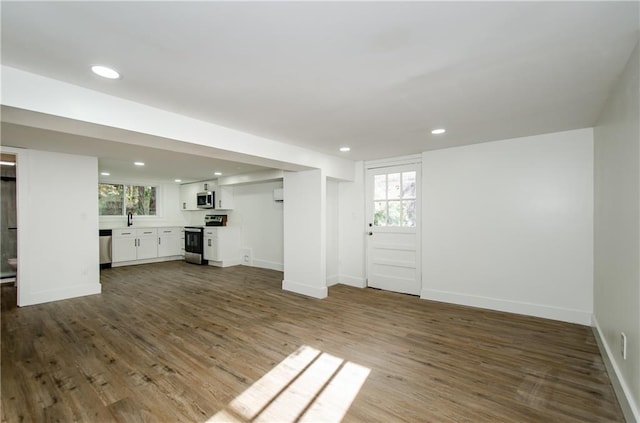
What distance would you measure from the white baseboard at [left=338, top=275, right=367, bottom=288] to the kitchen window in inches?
232

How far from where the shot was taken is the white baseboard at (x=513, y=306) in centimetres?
341

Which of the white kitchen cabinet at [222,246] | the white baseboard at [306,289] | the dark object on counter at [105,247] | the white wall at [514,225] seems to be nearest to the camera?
the white wall at [514,225]

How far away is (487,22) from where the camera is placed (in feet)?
4.72

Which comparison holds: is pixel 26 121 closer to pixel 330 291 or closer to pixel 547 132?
pixel 330 291

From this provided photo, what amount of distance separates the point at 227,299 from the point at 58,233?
278cm

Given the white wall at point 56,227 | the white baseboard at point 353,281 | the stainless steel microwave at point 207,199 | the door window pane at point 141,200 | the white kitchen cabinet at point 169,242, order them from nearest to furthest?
the white wall at point 56,227
the white baseboard at point 353,281
the stainless steel microwave at point 207,199
the white kitchen cabinet at point 169,242
the door window pane at point 141,200

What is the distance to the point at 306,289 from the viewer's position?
15.3 feet

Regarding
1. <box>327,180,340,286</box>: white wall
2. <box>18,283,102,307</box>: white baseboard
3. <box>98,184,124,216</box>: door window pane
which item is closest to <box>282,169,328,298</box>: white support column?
<box>327,180,340,286</box>: white wall

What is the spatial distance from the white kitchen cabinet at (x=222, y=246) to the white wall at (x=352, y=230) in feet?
10.0

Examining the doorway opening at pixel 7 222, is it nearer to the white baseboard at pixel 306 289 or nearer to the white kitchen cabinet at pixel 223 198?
the white kitchen cabinet at pixel 223 198

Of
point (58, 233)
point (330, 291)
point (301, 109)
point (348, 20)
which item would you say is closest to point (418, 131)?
point (301, 109)

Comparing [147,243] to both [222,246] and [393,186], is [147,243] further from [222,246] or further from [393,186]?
[393,186]

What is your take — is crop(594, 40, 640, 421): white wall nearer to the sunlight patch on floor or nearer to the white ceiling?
the white ceiling

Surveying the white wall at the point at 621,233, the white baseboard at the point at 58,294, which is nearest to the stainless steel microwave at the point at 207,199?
the white baseboard at the point at 58,294
